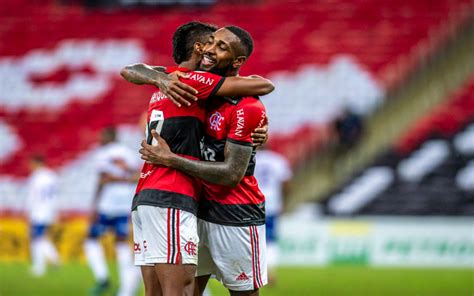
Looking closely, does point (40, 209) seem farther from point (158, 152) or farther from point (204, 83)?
point (204, 83)

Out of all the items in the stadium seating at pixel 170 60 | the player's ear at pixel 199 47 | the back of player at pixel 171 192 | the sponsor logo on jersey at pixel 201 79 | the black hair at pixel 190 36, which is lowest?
the back of player at pixel 171 192

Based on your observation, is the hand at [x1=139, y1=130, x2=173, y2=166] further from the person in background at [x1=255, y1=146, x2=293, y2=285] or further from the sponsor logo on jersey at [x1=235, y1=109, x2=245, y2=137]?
the person in background at [x1=255, y1=146, x2=293, y2=285]

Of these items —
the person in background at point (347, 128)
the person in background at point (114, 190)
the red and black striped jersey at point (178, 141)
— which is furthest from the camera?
the person in background at point (347, 128)

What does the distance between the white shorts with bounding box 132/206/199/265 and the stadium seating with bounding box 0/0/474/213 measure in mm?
13930

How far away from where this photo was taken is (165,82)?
633cm

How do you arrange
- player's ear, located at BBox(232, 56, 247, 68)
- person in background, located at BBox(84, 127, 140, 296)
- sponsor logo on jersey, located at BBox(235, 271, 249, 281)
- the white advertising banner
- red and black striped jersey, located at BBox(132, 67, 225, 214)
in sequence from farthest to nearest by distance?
the white advertising banner, person in background, located at BBox(84, 127, 140, 296), sponsor logo on jersey, located at BBox(235, 271, 249, 281), player's ear, located at BBox(232, 56, 247, 68), red and black striped jersey, located at BBox(132, 67, 225, 214)

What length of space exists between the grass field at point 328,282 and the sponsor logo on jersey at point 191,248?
21.3ft

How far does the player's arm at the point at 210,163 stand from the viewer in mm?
6203

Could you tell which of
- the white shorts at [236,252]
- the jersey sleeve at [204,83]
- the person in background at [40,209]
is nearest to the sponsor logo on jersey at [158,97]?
the jersey sleeve at [204,83]

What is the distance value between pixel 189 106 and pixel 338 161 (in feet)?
46.2

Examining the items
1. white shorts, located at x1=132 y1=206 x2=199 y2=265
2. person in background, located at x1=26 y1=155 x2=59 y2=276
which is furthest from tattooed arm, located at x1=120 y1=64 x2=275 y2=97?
person in background, located at x1=26 y1=155 x2=59 y2=276

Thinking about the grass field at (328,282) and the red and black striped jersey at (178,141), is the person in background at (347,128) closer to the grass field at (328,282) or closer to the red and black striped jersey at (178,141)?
the grass field at (328,282)

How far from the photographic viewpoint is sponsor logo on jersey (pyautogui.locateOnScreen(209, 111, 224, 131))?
251 inches

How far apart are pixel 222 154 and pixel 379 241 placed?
39.8 feet
